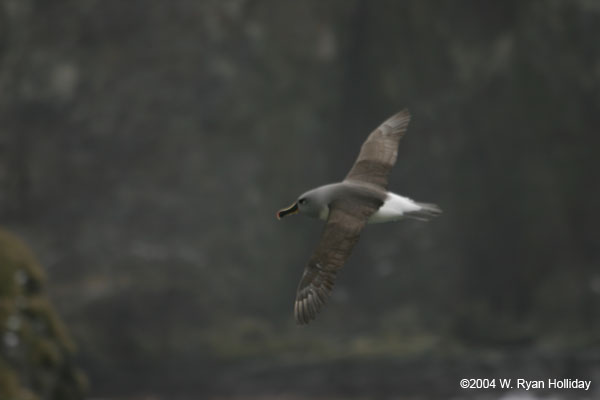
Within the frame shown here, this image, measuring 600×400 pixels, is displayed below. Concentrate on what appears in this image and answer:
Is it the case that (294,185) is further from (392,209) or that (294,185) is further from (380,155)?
(392,209)

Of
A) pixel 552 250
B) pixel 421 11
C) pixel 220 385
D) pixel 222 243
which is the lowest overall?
pixel 220 385

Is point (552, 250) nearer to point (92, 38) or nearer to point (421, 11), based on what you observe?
point (421, 11)

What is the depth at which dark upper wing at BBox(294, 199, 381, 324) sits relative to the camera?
6.55m

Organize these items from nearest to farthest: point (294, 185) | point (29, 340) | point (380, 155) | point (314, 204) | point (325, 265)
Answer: point (325, 265) → point (314, 204) → point (380, 155) → point (29, 340) → point (294, 185)

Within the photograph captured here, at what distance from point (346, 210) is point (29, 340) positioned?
15.0 ft

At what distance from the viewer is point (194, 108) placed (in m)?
18.4

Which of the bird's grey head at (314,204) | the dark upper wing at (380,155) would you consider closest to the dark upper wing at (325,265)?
the bird's grey head at (314,204)

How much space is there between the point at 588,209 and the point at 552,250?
1.09m

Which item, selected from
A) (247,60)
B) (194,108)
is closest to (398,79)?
(247,60)

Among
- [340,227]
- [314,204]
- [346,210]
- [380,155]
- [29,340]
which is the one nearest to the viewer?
[340,227]

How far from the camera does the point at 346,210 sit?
7035 mm

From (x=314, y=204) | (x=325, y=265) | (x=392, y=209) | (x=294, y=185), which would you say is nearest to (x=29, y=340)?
(x=314, y=204)

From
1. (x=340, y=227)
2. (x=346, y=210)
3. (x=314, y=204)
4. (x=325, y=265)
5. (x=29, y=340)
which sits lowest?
(x=325, y=265)

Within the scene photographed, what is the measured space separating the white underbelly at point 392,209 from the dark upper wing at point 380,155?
0.62m
